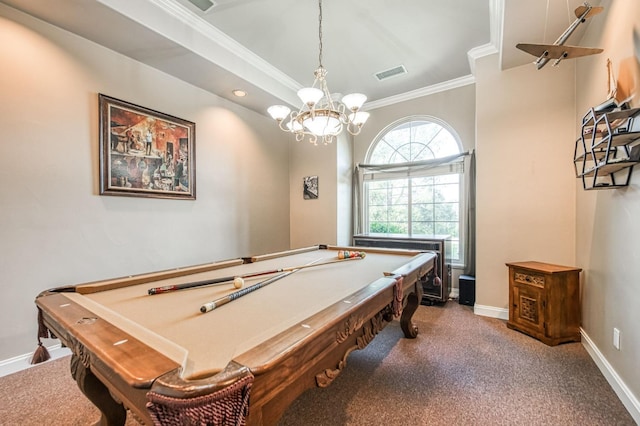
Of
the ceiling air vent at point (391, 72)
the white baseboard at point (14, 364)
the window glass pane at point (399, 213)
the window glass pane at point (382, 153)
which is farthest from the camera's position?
the window glass pane at point (382, 153)

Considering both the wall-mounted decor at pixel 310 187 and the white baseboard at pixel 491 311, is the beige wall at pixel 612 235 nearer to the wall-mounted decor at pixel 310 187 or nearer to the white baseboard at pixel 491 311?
the white baseboard at pixel 491 311

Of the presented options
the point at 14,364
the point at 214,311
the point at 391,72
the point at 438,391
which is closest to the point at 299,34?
the point at 391,72

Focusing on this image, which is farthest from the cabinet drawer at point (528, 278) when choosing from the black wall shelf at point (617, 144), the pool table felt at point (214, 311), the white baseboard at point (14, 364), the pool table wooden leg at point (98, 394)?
the white baseboard at point (14, 364)

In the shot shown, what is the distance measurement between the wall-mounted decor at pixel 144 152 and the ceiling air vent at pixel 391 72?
2483 millimetres

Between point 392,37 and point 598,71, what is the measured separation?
1.76m

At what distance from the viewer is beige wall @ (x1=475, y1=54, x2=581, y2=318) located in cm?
273

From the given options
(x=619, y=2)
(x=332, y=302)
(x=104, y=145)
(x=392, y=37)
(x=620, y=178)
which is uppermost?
(x=392, y=37)

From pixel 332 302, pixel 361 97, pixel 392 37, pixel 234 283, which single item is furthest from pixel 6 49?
pixel 392 37

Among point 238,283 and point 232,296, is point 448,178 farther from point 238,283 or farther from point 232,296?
→ point 232,296

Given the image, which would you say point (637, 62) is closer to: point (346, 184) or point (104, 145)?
point (346, 184)

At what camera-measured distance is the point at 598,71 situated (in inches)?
83.7

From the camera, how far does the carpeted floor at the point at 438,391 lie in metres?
1.59

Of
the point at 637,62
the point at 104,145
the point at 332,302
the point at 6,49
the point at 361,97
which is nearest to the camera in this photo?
the point at 332,302

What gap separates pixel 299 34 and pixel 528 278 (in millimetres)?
3325
